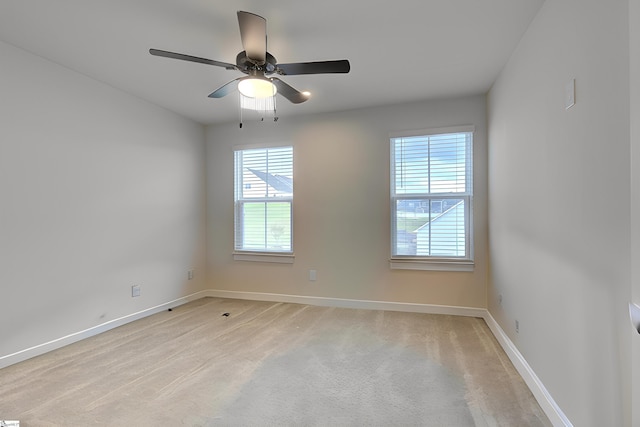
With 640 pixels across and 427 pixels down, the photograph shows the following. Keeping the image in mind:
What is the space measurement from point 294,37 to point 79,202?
2576mm

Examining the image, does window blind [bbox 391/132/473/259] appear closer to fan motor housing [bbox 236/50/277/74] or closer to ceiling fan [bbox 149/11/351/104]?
ceiling fan [bbox 149/11/351/104]

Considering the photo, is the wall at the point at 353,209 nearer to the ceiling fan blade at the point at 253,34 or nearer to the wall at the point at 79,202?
the wall at the point at 79,202

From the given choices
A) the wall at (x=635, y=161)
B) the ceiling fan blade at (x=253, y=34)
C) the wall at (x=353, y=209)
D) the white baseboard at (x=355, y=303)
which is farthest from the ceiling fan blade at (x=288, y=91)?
the white baseboard at (x=355, y=303)

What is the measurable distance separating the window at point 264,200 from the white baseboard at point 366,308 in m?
0.69

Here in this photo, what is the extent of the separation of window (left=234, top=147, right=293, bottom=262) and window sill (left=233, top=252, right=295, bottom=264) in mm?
38

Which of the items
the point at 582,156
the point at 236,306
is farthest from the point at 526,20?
the point at 236,306

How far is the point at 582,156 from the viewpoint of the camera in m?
1.53

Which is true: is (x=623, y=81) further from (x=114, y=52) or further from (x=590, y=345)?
(x=114, y=52)

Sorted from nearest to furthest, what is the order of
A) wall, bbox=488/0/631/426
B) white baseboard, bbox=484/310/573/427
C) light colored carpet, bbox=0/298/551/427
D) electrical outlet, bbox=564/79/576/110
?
wall, bbox=488/0/631/426 < electrical outlet, bbox=564/79/576/110 < white baseboard, bbox=484/310/573/427 < light colored carpet, bbox=0/298/551/427

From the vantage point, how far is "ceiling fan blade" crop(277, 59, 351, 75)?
2.06 m

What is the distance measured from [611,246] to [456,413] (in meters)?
1.28

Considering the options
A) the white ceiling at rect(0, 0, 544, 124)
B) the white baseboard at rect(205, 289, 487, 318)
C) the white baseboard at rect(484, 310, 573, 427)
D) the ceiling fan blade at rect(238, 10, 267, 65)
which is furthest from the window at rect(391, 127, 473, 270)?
the ceiling fan blade at rect(238, 10, 267, 65)

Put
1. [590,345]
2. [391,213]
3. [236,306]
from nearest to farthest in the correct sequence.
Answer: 1. [590,345]
2. [391,213]
3. [236,306]

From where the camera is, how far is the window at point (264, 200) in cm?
439
